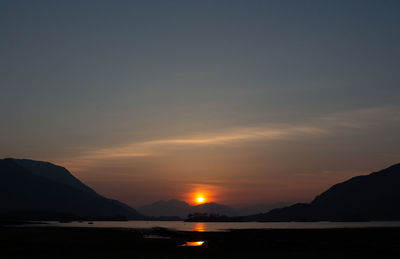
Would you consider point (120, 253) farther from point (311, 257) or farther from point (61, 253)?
point (311, 257)

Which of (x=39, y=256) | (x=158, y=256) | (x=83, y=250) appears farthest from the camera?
(x=83, y=250)

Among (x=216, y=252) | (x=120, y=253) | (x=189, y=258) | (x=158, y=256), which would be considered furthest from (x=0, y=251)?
(x=216, y=252)

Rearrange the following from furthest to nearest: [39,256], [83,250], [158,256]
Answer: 1. [83,250]
2. [158,256]
3. [39,256]

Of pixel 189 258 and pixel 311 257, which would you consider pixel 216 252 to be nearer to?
pixel 189 258

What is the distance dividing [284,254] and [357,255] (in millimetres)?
10851

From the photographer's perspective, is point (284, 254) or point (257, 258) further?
point (284, 254)

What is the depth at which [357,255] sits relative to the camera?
204 ft

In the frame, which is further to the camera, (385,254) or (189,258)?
(385,254)

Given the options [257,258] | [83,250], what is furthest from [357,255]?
[83,250]

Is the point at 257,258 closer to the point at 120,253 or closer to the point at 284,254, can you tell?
the point at 284,254

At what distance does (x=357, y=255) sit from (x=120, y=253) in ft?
119

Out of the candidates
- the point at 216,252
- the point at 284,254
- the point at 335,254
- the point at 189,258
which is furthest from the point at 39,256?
the point at 335,254

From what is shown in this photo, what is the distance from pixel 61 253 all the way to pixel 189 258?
A: 19188 mm

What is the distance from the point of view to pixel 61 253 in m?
60.9
